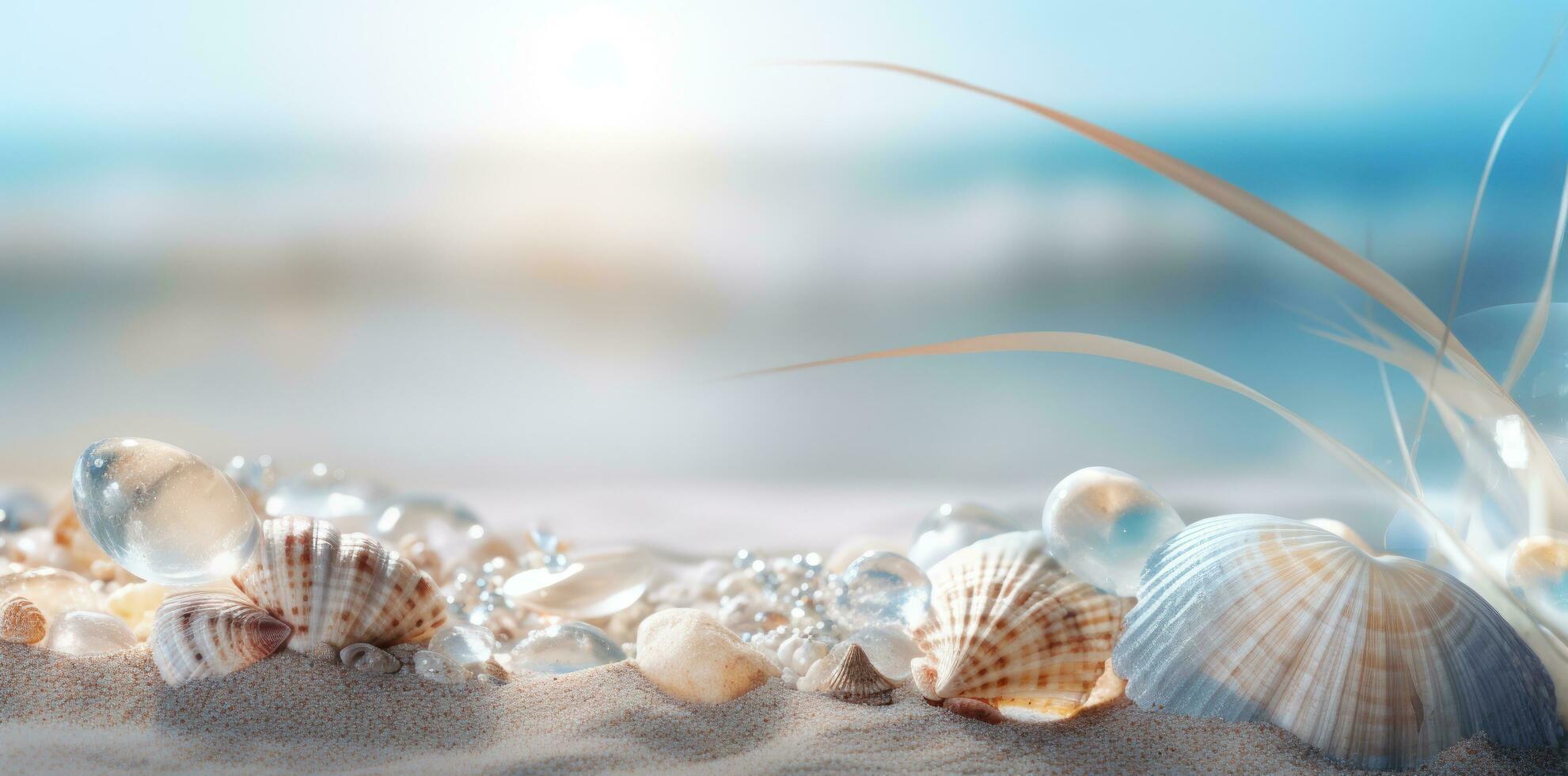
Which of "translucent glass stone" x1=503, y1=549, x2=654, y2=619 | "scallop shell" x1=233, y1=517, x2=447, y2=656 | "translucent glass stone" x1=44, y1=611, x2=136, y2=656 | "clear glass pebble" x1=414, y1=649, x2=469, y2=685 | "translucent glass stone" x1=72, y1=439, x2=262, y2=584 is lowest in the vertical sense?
"translucent glass stone" x1=503, y1=549, x2=654, y2=619

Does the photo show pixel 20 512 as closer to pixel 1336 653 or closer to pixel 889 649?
pixel 889 649

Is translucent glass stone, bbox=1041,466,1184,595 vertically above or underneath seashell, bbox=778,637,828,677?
above

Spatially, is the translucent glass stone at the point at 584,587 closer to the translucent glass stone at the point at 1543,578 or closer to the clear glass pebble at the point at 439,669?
the clear glass pebble at the point at 439,669

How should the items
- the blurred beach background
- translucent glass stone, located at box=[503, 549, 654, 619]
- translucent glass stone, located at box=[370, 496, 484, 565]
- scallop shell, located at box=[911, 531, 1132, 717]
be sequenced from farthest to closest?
the blurred beach background
translucent glass stone, located at box=[370, 496, 484, 565]
translucent glass stone, located at box=[503, 549, 654, 619]
scallop shell, located at box=[911, 531, 1132, 717]

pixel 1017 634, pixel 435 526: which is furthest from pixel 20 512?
pixel 1017 634

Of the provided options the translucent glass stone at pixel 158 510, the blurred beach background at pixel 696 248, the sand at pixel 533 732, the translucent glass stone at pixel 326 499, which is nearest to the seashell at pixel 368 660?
the sand at pixel 533 732

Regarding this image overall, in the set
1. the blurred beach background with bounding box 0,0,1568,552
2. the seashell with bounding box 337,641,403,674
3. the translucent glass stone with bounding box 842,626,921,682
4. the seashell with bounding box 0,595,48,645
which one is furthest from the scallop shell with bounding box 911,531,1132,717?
the blurred beach background with bounding box 0,0,1568,552

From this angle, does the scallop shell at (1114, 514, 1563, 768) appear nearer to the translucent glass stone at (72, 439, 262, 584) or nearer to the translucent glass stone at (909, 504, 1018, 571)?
the translucent glass stone at (909, 504, 1018, 571)
